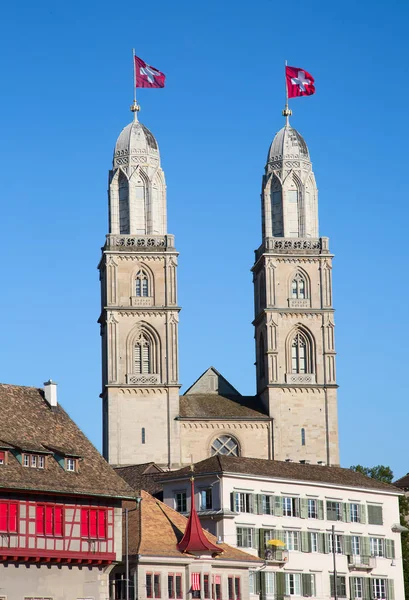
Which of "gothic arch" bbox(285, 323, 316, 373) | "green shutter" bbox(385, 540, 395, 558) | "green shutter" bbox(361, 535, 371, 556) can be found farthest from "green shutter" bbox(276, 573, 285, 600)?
"gothic arch" bbox(285, 323, 316, 373)

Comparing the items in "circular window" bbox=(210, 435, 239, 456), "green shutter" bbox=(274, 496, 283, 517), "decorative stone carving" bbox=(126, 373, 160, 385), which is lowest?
"green shutter" bbox=(274, 496, 283, 517)

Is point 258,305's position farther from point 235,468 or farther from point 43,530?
point 43,530

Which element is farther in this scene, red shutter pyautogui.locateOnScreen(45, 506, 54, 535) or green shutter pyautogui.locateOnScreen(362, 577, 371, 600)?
green shutter pyautogui.locateOnScreen(362, 577, 371, 600)

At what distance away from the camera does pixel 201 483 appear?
103000 millimetres

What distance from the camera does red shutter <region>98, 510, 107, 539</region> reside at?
276ft

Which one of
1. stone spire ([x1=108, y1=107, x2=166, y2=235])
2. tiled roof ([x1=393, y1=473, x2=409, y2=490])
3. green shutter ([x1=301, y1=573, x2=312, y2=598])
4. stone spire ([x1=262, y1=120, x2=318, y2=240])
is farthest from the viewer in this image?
tiled roof ([x1=393, y1=473, x2=409, y2=490])

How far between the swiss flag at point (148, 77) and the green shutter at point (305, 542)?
54226 mm

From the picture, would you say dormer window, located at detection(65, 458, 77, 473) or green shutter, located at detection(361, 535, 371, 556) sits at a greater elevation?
dormer window, located at detection(65, 458, 77, 473)

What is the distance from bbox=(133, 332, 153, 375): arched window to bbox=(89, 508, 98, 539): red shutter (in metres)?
61.5

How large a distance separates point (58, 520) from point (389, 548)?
120 ft

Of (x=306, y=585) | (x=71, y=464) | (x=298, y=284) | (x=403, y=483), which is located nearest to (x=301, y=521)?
(x=306, y=585)

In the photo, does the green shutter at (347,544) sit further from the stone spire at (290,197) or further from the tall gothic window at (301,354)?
the stone spire at (290,197)

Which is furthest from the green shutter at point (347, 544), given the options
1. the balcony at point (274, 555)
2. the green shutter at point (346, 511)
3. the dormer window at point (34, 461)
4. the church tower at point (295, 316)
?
the church tower at point (295, 316)

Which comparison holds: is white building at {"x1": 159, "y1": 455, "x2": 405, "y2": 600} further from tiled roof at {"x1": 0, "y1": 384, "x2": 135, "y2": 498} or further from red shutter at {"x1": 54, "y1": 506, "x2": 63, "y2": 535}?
red shutter at {"x1": 54, "y1": 506, "x2": 63, "y2": 535}
